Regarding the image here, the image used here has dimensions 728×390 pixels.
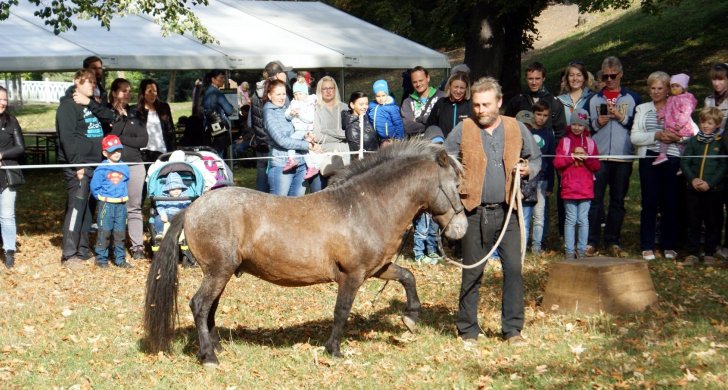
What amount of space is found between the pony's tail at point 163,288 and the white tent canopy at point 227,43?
876 cm

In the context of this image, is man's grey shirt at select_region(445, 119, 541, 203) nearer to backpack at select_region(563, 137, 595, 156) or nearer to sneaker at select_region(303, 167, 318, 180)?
backpack at select_region(563, 137, 595, 156)

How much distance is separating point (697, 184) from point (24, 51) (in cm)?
1069

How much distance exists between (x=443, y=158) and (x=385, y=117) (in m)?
4.50

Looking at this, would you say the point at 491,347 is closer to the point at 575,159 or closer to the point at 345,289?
the point at 345,289

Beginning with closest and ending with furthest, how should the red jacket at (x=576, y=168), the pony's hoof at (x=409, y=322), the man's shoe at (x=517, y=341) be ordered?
the man's shoe at (x=517, y=341)
the pony's hoof at (x=409, y=322)
the red jacket at (x=576, y=168)

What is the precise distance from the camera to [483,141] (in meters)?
7.88

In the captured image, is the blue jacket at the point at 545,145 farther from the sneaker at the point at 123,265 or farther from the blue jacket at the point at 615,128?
the sneaker at the point at 123,265

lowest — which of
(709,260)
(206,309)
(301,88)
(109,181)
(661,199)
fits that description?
(709,260)

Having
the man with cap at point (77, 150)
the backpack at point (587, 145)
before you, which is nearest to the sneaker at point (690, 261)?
the backpack at point (587, 145)

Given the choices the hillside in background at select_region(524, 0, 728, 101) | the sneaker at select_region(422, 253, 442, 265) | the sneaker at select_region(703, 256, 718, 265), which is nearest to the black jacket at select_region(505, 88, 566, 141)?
the sneaker at select_region(422, 253, 442, 265)

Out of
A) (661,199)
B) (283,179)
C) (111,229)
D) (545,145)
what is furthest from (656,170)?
(111,229)

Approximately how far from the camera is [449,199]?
7688mm

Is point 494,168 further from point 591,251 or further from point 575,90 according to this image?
point 575,90

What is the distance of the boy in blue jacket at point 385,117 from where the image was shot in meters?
12.1
